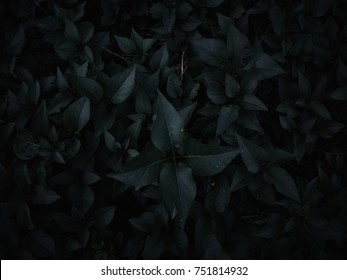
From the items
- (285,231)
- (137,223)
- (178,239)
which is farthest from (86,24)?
(285,231)

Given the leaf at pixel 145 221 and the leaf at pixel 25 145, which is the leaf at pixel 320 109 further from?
the leaf at pixel 25 145

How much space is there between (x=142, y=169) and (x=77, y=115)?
47cm

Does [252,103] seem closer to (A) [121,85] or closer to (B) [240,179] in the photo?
(B) [240,179]

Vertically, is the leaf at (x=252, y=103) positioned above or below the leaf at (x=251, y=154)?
above

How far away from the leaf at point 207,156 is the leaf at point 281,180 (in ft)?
0.96

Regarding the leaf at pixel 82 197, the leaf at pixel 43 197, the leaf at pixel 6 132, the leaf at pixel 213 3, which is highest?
the leaf at pixel 213 3

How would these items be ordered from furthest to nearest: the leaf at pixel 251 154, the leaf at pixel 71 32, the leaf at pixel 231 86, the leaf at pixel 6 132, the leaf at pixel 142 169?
1. the leaf at pixel 71 32
2. the leaf at pixel 6 132
3. the leaf at pixel 231 86
4. the leaf at pixel 251 154
5. the leaf at pixel 142 169

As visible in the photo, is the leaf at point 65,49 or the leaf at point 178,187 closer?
the leaf at point 178,187

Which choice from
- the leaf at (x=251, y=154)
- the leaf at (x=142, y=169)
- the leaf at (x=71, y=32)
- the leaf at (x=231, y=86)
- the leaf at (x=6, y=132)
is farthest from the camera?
the leaf at (x=71, y=32)

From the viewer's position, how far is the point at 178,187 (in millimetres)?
1340

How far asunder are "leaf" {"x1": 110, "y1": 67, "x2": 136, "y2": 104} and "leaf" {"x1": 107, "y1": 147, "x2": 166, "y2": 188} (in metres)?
0.37

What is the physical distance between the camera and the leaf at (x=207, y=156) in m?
1.34

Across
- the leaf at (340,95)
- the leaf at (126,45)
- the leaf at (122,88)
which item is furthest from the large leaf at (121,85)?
the leaf at (340,95)

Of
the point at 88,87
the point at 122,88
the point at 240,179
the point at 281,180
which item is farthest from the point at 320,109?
the point at 88,87
